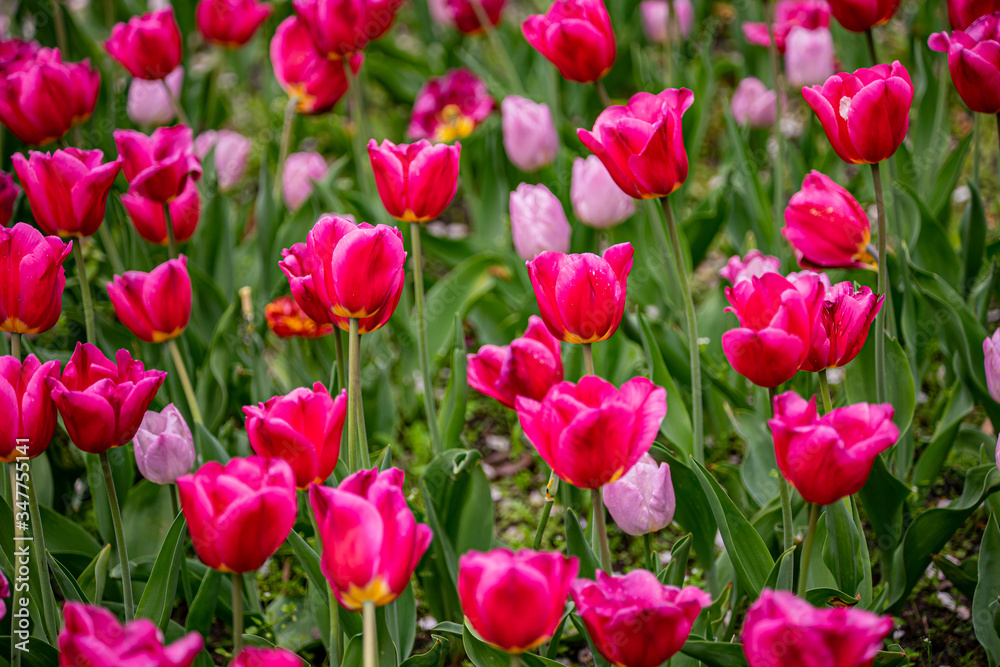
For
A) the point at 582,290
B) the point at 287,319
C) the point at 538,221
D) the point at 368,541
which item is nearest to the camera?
the point at 368,541

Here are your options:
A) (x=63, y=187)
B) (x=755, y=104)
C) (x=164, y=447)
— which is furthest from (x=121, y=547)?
(x=755, y=104)

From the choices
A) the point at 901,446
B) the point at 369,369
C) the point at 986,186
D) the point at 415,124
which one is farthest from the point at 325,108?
the point at 986,186

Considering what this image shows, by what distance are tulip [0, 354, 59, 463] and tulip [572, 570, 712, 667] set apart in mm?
761

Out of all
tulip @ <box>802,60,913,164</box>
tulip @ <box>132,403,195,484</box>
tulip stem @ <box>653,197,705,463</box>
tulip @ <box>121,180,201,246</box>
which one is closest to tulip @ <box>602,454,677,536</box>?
tulip stem @ <box>653,197,705,463</box>

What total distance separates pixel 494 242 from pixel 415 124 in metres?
0.53

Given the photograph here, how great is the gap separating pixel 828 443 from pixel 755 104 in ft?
6.72

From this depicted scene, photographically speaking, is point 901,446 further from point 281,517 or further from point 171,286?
point 171,286

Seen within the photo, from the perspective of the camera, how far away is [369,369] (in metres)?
2.11

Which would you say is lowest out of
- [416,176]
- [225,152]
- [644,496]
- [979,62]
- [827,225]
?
[644,496]

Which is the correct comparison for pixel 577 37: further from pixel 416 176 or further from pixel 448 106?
pixel 448 106

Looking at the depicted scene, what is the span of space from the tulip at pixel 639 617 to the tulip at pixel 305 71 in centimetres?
177

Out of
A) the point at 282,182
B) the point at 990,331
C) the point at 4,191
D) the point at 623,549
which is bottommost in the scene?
the point at 623,549

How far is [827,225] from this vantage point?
1.50 metres

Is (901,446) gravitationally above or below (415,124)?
below
